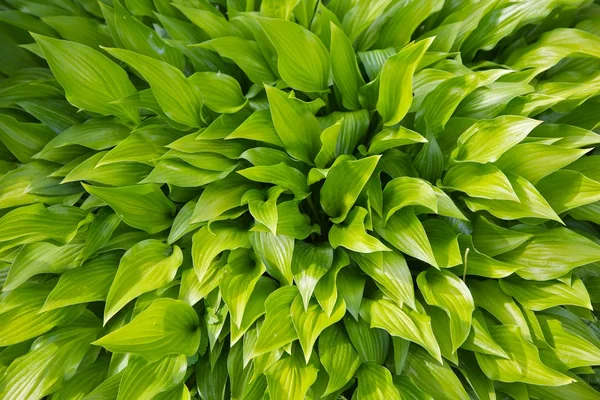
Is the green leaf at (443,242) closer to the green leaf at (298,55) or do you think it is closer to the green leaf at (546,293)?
the green leaf at (546,293)

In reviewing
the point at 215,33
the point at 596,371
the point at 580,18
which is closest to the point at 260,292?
the point at 215,33

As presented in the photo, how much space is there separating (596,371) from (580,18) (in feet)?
2.89

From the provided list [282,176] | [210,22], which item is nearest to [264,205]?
[282,176]

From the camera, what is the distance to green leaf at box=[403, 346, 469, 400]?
0.93 m

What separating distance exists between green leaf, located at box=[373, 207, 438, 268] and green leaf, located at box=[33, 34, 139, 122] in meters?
0.60

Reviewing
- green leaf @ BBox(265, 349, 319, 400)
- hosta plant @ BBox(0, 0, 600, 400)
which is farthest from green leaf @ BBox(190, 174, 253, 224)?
green leaf @ BBox(265, 349, 319, 400)

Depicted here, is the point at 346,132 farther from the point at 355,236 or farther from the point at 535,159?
the point at 535,159

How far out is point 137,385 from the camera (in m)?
0.91

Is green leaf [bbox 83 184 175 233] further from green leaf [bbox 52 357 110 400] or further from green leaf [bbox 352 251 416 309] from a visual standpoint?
green leaf [bbox 352 251 416 309]

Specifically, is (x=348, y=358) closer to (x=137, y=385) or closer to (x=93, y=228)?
(x=137, y=385)

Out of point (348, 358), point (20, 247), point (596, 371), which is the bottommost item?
point (596, 371)

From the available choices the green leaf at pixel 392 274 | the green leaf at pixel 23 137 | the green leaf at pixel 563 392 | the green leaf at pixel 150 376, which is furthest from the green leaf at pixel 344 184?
the green leaf at pixel 23 137

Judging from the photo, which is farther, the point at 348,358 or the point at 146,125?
the point at 146,125

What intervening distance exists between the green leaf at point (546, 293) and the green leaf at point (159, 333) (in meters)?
0.63
